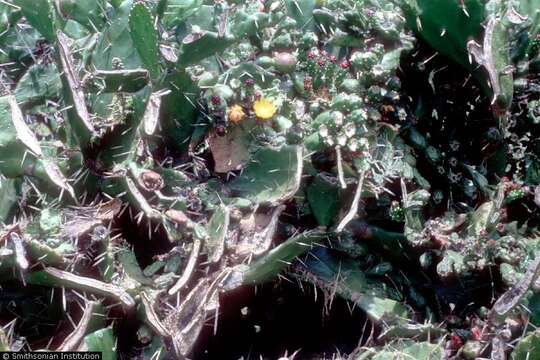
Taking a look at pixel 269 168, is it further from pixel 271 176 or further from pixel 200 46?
pixel 200 46

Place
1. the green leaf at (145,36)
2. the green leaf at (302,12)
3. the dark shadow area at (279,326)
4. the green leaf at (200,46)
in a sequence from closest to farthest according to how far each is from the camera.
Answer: the green leaf at (145,36), the green leaf at (200,46), the dark shadow area at (279,326), the green leaf at (302,12)

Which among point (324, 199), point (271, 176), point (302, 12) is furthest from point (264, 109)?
point (302, 12)

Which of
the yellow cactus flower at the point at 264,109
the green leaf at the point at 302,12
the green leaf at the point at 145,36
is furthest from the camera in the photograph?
the green leaf at the point at 302,12

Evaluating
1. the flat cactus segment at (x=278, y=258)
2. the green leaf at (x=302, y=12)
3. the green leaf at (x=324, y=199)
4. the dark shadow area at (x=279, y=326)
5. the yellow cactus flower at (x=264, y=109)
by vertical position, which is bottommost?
the dark shadow area at (x=279, y=326)

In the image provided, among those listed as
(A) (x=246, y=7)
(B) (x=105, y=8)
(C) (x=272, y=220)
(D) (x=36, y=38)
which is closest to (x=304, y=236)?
(C) (x=272, y=220)

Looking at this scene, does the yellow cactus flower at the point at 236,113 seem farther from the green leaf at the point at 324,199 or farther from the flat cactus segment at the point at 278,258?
the flat cactus segment at the point at 278,258

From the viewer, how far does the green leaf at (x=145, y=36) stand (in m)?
1.71

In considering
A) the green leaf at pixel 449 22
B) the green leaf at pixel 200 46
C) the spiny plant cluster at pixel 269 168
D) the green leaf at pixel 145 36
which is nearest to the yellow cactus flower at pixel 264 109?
the spiny plant cluster at pixel 269 168

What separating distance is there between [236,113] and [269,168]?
21 centimetres

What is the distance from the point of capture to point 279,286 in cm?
217

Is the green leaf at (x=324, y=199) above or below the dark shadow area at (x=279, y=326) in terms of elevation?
above

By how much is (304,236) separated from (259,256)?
15 cm

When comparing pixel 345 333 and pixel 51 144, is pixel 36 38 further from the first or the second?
pixel 345 333

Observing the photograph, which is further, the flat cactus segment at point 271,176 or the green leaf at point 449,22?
the green leaf at point 449,22
